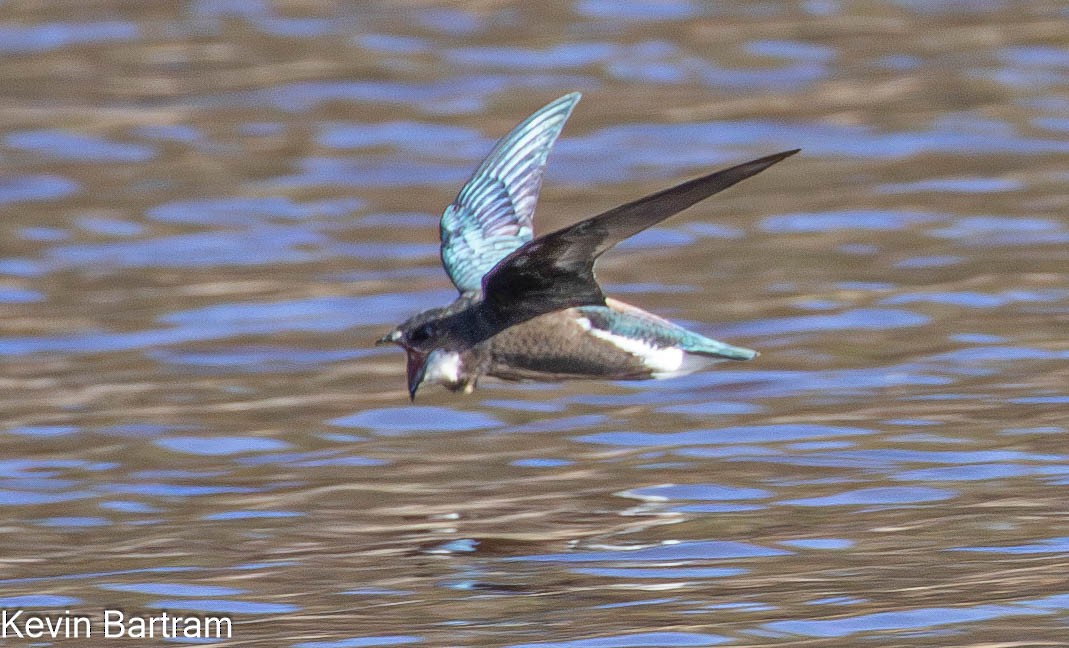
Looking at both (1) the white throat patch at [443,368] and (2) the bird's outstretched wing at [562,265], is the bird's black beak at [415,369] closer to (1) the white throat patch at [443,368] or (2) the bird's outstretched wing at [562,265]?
(1) the white throat patch at [443,368]

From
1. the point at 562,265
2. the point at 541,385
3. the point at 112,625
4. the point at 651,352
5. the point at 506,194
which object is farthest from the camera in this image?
the point at 541,385

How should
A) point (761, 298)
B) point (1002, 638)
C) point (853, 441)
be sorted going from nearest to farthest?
1. point (1002, 638)
2. point (853, 441)
3. point (761, 298)

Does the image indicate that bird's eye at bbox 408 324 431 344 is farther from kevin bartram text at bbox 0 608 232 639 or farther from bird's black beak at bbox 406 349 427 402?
kevin bartram text at bbox 0 608 232 639

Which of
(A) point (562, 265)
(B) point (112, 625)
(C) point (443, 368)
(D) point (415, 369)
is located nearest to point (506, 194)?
(D) point (415, 369)

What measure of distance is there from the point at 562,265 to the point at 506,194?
121cm

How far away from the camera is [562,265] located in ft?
19.3

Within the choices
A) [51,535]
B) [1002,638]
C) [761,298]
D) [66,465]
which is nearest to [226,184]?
[761,298]

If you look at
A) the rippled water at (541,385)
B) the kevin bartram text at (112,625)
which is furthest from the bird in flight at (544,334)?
the kevin bartram text at (112,625)

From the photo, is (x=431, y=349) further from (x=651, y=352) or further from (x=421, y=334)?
(x=651, y=352)

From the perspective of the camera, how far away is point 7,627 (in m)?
5.60

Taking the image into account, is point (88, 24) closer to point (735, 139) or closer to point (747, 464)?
point (735, 139)

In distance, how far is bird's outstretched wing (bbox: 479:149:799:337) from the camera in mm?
5258

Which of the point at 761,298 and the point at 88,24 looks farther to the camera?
the point at 88,24

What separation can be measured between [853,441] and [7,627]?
2806mm
